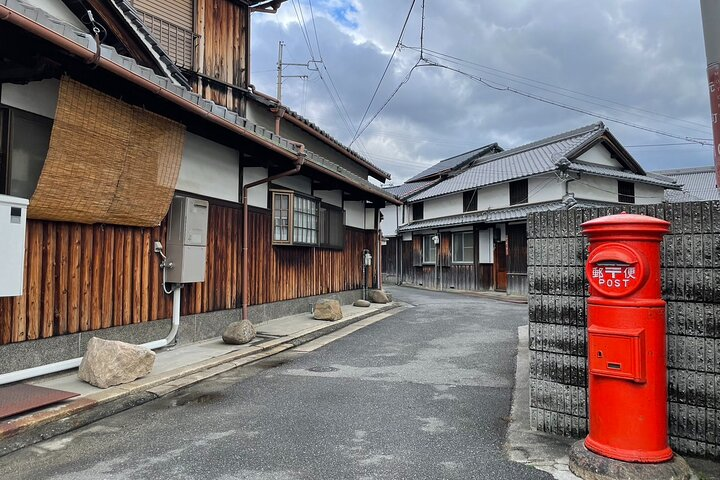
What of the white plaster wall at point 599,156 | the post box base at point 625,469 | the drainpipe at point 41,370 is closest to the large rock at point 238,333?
the drainpipe at point 41,370

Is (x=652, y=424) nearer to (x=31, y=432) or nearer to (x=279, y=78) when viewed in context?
(x=31, y=432)

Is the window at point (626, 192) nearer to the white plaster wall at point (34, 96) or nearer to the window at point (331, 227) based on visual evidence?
the window at point (331, 227)

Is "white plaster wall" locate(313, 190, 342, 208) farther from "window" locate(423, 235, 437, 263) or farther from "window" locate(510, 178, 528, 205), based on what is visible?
"window" locate(423, 235, 437, 263)

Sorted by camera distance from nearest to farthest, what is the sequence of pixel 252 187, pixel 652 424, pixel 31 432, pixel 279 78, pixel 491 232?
pixel 652 424, pixel 31 432, pixel 252 187, pixel 491 232, pixel 279 78

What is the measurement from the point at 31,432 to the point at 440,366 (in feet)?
14.1

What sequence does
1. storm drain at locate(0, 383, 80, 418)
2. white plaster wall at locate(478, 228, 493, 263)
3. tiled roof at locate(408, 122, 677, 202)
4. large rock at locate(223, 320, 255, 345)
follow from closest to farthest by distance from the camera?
storm drain at locate(0, 383, 80, 418) < large rock at locate(223, 320, 255, 345) < tiled roof at locate(408, 122, 677, 202) < white plaster wall at locate(478, 228, 493, 263)

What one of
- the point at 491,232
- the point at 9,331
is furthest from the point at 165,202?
the point at 491,232

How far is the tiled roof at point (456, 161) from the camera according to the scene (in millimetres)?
26031

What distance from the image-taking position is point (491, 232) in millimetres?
18453

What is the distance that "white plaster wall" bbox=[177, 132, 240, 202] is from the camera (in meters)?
6.61

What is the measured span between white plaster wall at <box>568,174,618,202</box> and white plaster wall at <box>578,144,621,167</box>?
3.46 feet

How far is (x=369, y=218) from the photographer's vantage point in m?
14.3

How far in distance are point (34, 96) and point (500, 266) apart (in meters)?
16.5

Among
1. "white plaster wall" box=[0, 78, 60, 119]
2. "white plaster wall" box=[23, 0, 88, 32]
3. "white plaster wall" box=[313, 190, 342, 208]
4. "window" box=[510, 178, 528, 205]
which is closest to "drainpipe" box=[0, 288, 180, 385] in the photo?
"white plaster wall" box=[0, 78, 60, 119]
